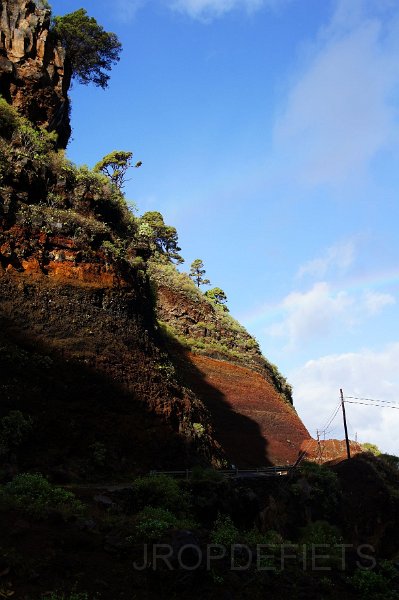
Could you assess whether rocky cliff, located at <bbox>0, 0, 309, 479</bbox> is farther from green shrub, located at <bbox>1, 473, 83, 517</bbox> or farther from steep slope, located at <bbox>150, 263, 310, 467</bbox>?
steep slope, located at <bbox>150, 263, 310, 467</bbox>

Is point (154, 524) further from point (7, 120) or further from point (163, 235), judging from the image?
point (163, 235)

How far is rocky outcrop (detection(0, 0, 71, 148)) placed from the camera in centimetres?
2947

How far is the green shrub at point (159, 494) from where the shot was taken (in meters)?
16.4

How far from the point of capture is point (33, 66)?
31.1 metres

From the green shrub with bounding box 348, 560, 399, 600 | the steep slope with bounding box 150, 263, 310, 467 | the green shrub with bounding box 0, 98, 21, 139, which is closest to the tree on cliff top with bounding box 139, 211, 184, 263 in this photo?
the steep slope with bounding box 150, 263, 310, 467

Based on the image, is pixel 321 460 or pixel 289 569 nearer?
pixel 289 569

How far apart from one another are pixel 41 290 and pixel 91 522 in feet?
37.8

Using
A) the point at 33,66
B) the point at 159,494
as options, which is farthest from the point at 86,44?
the point at 159,494

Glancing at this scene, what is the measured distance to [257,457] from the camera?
36594 millimetres

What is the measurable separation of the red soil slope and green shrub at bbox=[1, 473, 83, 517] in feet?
71.0

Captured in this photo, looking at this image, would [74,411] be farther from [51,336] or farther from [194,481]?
[194,481]

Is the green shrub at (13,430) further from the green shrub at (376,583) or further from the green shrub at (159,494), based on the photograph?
the green shrub at (376,583)

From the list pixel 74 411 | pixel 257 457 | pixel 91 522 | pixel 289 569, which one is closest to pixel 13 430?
pixel 74 411

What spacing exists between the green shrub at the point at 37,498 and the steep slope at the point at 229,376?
2095 cm
